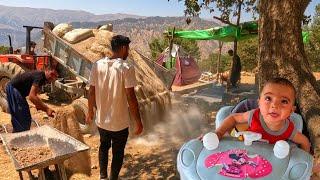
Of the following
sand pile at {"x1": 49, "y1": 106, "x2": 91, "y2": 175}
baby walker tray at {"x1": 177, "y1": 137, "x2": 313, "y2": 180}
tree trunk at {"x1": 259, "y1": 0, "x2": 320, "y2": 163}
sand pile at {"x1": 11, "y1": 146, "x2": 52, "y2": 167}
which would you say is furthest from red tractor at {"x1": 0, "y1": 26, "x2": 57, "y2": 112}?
baby walker tray at {"x1": 177, "y1": 137, "x2": 313, "y2": 180}

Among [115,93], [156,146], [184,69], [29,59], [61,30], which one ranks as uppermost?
[61,30]

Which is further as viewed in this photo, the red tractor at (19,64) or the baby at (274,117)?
the red tractor at (19,64)

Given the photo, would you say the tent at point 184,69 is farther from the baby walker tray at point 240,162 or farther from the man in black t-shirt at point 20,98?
the baby walker tray at point 240,162

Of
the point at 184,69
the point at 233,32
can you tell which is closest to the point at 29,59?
the point at 184,69

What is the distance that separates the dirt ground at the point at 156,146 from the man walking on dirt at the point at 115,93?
1339 millimetres

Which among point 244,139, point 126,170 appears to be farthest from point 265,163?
point 126,170

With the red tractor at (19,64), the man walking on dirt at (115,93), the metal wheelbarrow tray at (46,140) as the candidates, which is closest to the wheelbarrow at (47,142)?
the metal wheelbarrow tray at (46,140)

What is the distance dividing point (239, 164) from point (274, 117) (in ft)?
1.40

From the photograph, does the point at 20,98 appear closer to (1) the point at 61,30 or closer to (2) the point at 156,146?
(2) the point at 156,146

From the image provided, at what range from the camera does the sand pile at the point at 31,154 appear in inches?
172

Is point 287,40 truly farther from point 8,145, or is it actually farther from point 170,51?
point 170,51

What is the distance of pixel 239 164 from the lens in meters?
2.36

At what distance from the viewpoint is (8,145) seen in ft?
14.8

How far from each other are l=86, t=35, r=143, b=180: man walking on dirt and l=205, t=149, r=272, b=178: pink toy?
224 centimetres
